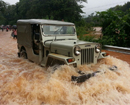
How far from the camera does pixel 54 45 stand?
497cm

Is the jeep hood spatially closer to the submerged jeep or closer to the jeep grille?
the submerged jeep

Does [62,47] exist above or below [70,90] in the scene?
above

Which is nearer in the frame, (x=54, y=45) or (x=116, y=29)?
(x=54, y=45)

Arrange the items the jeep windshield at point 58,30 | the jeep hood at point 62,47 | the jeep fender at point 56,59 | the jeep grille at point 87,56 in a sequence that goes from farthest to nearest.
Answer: the jeep windshield at point 58,30
the jeep grille at point 87,56
the jeep hood at point 62,47
the jeep fender at point 56,59

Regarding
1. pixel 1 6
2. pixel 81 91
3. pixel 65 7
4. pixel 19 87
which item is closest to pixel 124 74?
pixel 81 91

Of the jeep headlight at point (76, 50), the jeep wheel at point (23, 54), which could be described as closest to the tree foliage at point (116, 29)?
the jeep wheel at point (23, 54)

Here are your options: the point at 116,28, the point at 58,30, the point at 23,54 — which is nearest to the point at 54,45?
the point at 58,30

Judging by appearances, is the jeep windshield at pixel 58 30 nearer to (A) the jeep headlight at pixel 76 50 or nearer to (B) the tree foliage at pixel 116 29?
→ (A) the jeep headlight at pixel 76 50

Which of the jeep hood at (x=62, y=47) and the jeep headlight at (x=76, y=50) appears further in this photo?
the jeep hood at (x=62, y=47)

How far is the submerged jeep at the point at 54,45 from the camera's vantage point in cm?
441

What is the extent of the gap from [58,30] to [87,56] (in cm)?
185

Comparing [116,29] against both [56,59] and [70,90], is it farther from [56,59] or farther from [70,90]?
[70,90]

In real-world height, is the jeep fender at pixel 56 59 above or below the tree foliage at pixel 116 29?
below

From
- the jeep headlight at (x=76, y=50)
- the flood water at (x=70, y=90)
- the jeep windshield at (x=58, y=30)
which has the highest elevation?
the jeep windshield at (x=58, y=30)
